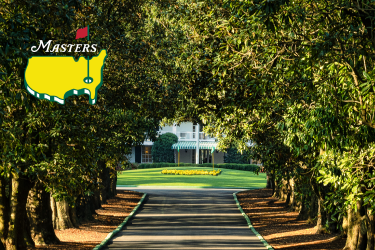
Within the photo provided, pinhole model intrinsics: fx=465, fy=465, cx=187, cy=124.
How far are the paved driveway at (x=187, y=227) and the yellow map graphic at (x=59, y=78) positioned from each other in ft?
25.7

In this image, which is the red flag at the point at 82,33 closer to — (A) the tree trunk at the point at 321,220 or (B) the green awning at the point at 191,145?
(A) the tree trunk at the point at 321,220

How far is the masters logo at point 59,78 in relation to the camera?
23.4ft

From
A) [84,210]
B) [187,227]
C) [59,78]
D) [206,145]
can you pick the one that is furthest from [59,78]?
[206,145]

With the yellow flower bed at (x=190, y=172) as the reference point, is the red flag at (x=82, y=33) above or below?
above

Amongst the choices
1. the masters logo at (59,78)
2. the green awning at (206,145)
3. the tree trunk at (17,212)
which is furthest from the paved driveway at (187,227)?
the green awning at (206,145)

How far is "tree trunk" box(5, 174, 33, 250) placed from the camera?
11867 millimetres

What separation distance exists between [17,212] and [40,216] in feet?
A: 7.61

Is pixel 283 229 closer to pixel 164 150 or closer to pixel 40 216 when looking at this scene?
pixel 40 216

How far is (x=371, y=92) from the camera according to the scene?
824 cm

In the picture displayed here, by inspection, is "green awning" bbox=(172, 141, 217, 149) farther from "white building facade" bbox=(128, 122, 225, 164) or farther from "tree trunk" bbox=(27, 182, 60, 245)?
"tree trunk" bbox=(27, 182, 60, 245)

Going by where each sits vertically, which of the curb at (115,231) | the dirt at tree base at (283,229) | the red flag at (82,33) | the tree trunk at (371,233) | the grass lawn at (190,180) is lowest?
the dirt at tree base at (283,229)

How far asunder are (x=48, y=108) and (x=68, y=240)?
745 centimetres

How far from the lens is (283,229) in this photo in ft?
61.1

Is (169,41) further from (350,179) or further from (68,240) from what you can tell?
(350,179)
